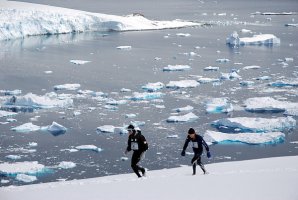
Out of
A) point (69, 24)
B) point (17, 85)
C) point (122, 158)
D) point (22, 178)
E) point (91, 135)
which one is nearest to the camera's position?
point (22, 178)

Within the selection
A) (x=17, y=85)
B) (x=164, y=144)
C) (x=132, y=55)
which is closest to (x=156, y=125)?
(x=164, y=144)

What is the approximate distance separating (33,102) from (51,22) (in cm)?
2446

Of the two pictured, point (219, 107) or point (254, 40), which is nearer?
point (219, 107)

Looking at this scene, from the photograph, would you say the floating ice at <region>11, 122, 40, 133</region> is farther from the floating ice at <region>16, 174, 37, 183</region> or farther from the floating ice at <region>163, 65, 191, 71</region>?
the floating ice at <region>163, 65, 191, 71</region>

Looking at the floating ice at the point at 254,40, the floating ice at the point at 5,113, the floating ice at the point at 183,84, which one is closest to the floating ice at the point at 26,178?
the floating ice at the point at 5,113

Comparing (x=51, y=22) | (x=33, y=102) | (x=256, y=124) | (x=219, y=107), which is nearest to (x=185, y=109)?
(x=219, y=107)

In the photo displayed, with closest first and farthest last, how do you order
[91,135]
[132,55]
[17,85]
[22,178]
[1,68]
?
1. [22,178]
2. [91,135]
3. [17,85]
4. [1,68]
5. [132,55]

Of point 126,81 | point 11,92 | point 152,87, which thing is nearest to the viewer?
point 11,92

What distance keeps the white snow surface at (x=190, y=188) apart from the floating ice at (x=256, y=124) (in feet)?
24.3

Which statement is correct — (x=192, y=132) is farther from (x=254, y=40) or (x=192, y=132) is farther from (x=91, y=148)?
(x=254, y=40)

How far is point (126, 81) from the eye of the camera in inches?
1006

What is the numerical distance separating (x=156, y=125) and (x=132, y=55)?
51.4ft

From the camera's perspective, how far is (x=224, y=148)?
51.3ft

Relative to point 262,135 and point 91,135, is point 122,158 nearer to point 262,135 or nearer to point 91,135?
point 91,135
